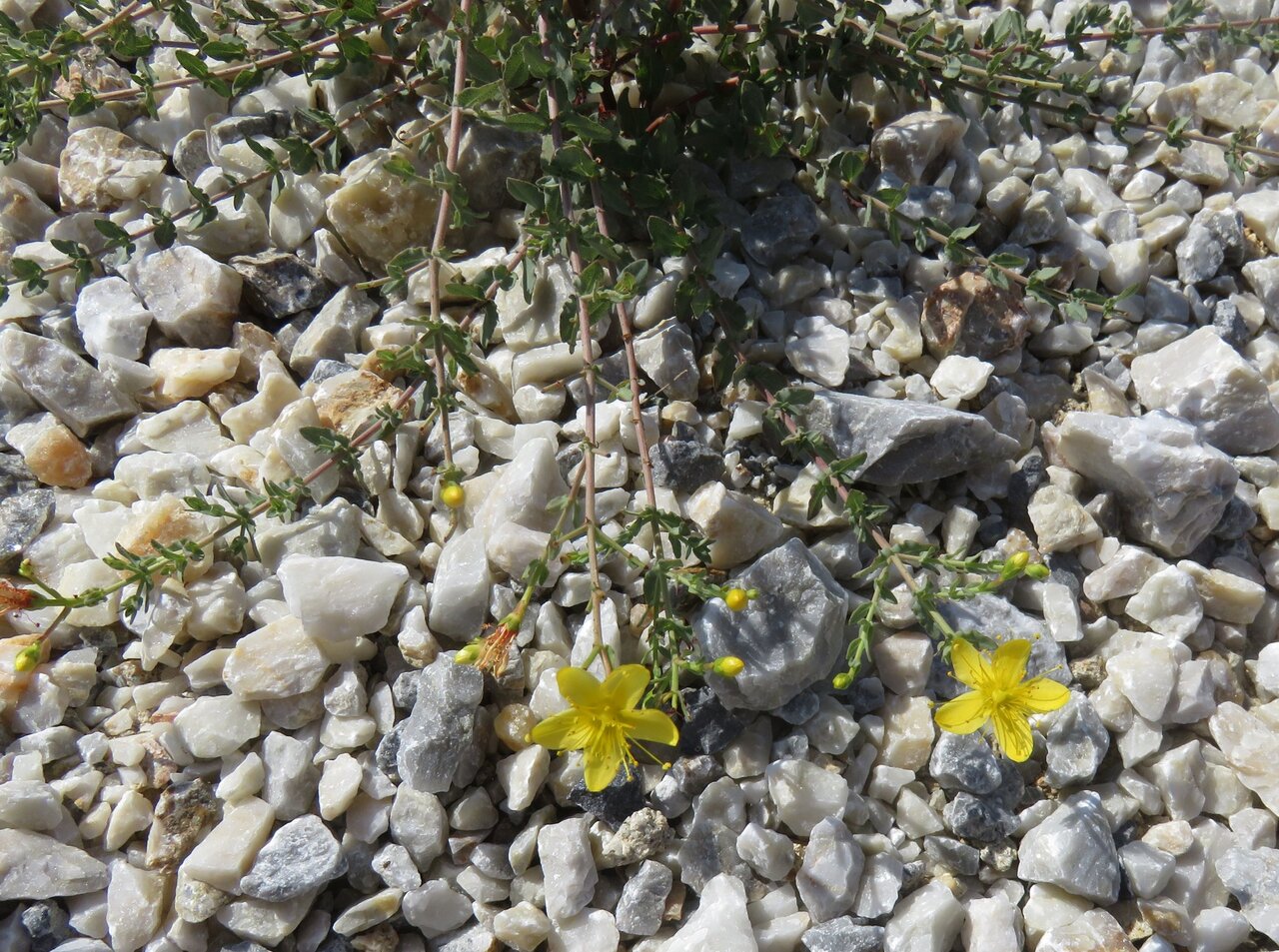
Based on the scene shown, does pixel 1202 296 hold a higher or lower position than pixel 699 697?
higher

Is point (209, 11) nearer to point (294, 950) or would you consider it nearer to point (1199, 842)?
point (294, 950)

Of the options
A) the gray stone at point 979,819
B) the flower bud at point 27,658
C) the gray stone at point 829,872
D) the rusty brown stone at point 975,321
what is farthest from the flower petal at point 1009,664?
the flower bud at point 27,658

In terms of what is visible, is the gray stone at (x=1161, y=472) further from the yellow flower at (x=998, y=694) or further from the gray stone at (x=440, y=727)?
the gray stone at (x=440, y=727)

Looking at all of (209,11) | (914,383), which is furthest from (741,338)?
(209,11)

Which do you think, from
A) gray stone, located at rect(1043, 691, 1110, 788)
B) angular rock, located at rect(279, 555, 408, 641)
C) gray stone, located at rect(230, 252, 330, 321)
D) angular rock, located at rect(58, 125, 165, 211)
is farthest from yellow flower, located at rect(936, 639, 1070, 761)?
angular rock, located at rect(58, 125, 165, 211)

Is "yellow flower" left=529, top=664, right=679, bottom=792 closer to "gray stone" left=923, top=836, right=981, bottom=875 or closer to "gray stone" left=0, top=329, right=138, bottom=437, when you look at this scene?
"gray stone" left=923, top=836, right=981, bottom=875
